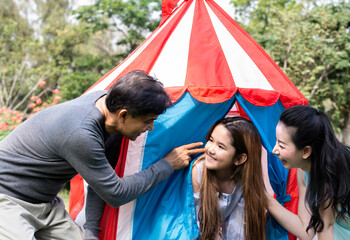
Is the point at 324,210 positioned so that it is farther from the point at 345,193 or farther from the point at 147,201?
the point at 147,201

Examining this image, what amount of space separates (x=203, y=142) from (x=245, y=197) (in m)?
0.55

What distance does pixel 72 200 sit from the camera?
2867 millimetres

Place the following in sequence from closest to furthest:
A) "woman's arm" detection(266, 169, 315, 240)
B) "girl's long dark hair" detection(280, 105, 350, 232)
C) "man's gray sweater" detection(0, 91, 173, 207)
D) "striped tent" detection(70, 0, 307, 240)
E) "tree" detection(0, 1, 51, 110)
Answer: "man's gray sweater" detection(0, 91, 173, 207), "girl's long dark hair" detection(280, 105, 350, 232), "woman's arm" detection(266, 169, 315, 240), "striped tent" detection(70, 0, 307, 240), "tree" detection(0, 1, 51, 110)

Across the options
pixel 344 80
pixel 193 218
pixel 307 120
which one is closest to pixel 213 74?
pixel 307 120

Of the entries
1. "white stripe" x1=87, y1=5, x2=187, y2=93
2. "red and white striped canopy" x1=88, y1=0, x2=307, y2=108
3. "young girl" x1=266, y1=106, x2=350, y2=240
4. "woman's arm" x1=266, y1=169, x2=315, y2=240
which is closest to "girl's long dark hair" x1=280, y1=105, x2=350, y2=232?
"young girl" x1=266, y1=106, x2=350, y2=240

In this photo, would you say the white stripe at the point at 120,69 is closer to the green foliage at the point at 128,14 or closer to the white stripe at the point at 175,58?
the white stripe at the point at 175,58

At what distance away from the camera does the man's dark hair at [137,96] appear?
183 cm

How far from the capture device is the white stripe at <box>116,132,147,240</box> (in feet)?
7.80

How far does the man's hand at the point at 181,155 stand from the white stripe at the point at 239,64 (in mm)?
550

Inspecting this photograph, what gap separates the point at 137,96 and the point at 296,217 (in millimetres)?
1341

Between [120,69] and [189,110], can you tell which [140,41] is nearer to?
[120,69]

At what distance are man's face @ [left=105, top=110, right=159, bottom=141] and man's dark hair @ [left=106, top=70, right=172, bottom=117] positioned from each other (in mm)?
37

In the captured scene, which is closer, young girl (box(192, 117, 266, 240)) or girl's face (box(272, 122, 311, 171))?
girl's face (box(272, 122, 311, 171))

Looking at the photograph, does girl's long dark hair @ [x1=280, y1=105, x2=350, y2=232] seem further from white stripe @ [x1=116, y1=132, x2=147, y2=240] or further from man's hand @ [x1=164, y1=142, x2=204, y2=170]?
white stripe @ [x1=116, y1=132, x2=147, y2=240]
